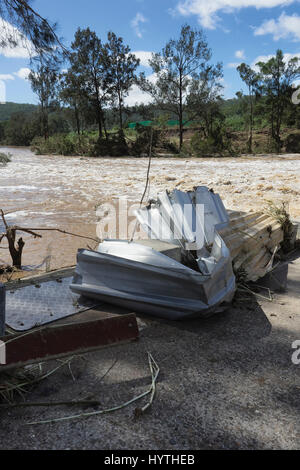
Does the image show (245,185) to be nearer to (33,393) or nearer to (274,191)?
(274,191)

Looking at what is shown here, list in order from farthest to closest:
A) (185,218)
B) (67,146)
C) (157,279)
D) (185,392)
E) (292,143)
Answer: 1. (67,146)
2. (292,143)
3. (185,218)
4. (157,279)
5. (185,392)

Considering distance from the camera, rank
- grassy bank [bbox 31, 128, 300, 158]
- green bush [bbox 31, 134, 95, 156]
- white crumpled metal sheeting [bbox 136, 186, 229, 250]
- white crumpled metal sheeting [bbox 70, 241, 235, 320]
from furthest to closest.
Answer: green bush [bbox 31, 134, 95, 156] → grassy bank [bbox 31, 128, 300, 158] → white crumpled metal sheeting [bbox 136, 186, 229, 250] → white crumpled metal sheeting [bbox 70, 241, 235, 320]

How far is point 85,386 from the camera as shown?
164cm

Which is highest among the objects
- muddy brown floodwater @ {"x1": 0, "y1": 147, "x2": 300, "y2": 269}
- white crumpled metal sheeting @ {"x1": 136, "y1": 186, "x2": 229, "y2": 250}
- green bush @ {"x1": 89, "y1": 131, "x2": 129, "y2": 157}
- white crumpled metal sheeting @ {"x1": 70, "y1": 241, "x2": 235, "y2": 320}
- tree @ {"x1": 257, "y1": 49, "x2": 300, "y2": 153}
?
tree @ {"x1": 257, "y1": 49, "x2": 300, "y2": 153}

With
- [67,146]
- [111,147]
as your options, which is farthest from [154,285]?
A: [67,146]

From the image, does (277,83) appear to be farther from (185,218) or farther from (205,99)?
(185,218)

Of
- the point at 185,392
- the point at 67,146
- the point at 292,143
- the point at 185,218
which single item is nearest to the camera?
the point at 185,392

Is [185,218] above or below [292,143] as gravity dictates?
below

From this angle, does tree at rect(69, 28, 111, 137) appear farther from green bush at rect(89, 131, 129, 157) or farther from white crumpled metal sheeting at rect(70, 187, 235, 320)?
white crumpled metal sheeting at rect(70, 187, 235, 320)

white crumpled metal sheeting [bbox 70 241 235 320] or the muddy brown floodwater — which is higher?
white crumpled metal sheeting [bbox 70 241 235 320]

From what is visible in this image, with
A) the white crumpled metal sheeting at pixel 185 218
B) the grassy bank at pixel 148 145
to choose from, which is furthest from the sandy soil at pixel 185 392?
the grassy bank at pixel 148 145

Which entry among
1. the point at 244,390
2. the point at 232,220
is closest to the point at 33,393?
the point at 244,390

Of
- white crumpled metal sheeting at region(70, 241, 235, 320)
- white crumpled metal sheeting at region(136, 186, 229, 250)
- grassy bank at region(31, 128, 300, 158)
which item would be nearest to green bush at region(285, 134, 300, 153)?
grassy bank at region(31, 128, 300, 158)

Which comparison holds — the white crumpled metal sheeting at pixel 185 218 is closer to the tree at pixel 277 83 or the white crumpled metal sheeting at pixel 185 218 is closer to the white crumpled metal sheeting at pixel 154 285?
the white crumpled metal sheeting at pixel 154 285
